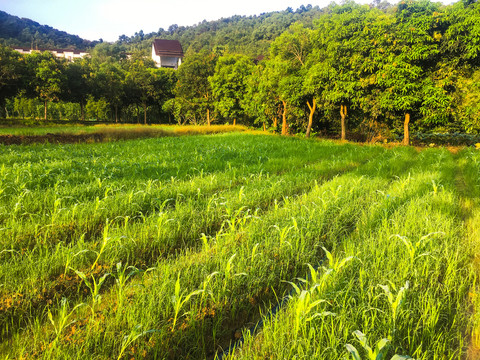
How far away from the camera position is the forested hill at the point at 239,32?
76312 millimetres

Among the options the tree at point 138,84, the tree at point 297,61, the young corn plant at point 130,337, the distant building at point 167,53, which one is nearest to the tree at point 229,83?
the tree at point 297,61

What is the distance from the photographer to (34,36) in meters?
103

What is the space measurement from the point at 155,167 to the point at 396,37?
65.6 feet

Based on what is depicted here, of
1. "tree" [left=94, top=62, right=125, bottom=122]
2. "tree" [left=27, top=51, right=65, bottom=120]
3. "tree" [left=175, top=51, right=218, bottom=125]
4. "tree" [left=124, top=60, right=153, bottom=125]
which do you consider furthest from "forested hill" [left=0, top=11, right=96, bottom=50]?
"tree" [left=175, top=51, right=218, bottom=125]

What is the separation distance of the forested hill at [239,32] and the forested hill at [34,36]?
2527 centimetres

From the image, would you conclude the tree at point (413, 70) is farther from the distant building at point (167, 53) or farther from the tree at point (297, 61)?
the distant building at point (167, 53)

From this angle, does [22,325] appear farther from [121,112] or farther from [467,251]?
[121,112]

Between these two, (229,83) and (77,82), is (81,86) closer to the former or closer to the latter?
(77,82)

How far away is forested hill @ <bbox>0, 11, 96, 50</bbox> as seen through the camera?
95.8 meters

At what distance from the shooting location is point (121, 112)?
51844 millimetres

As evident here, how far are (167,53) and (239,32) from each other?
27.6m

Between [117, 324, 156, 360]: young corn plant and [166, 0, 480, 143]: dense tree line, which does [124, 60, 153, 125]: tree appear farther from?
[117, 324, 156, 360]: young corn plant

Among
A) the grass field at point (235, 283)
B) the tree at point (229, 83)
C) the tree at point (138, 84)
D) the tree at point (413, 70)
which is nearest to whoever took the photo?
the grass field at point (235, 283)

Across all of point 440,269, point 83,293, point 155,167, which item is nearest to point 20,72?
point 155,167
